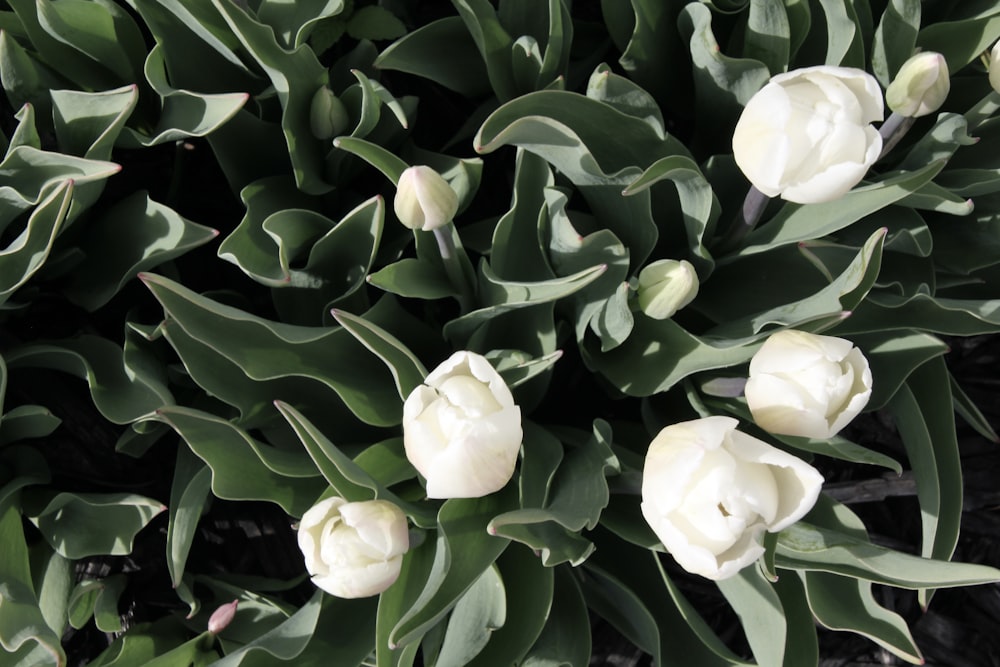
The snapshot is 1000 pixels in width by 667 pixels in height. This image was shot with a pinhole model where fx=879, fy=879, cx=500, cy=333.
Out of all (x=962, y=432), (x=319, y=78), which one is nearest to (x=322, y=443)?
(x=319, y=78)

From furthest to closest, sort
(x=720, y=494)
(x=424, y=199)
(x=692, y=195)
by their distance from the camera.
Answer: (x=692, y=195) → (x=424, y=199) → (x=720, y=494)

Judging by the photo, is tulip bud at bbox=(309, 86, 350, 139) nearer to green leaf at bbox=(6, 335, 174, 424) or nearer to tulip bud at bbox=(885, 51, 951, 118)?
green leaf at bbox=(6, 335, 174, 424)

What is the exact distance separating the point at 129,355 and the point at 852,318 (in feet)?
2.45

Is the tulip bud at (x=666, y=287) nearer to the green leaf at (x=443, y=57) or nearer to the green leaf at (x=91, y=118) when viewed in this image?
the green leaf at (x=443, y=57)

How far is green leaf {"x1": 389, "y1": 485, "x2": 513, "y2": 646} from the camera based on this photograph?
28.4 inches

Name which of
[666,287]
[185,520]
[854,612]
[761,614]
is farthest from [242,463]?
[854,612]

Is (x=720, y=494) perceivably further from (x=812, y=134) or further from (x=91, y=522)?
(x=91, y=522)

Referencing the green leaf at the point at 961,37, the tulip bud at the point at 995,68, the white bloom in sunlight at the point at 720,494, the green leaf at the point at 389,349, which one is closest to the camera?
the white bloom in sunlight at the point at 720,494

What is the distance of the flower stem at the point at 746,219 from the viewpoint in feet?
2.86

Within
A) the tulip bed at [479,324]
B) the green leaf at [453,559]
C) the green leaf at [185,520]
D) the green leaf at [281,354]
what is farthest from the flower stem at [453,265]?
the green leaf at [185,520]

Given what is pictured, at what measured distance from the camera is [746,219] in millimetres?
905

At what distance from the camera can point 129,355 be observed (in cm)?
91

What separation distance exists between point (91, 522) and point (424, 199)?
1.74 feet

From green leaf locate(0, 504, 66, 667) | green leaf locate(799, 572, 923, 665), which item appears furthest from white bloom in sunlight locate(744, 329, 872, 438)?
green leaf locate(0, 504, 66, 667)
